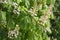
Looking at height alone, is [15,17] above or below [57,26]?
above

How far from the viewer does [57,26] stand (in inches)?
212

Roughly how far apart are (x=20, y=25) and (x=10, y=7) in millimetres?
246

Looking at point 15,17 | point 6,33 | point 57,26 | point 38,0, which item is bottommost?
point 57,26

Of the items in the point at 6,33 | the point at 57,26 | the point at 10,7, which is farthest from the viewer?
the point at 57,26

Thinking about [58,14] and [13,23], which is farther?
[58,14]

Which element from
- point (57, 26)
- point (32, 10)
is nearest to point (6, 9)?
point (32, 10)

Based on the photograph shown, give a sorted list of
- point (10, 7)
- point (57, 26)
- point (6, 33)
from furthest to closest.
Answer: point (57, 26) → point (6, 33) → point (10, 7)

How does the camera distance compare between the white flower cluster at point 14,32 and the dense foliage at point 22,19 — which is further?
the white flower cluster at point 14,32

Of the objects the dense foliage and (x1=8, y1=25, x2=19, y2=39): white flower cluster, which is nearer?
the dense foliage

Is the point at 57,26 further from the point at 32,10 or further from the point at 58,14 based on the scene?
the point at 32,10

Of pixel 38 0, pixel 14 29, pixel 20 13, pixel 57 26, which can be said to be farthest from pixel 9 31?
pixel 57 26

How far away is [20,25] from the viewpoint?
9.54ft

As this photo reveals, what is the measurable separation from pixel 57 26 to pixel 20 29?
2398mm

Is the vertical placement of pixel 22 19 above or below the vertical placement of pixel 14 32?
above
